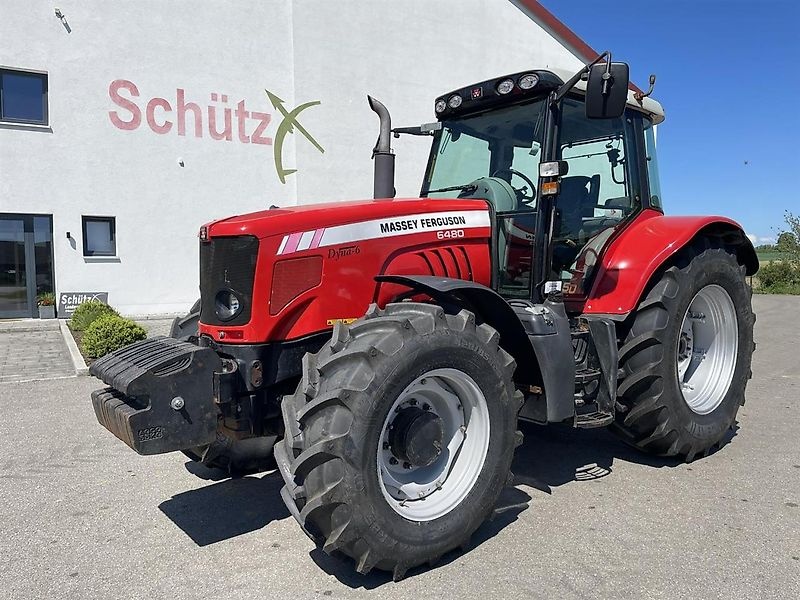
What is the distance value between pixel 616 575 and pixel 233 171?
13475mm

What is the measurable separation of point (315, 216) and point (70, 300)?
39.0ft

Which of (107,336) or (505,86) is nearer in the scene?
(505,86)

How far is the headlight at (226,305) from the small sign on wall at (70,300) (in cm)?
1121

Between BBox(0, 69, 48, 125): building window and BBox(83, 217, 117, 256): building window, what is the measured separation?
2170 mm

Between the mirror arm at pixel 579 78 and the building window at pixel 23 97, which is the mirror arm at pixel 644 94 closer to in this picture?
the mirror arm at pixel 579 78

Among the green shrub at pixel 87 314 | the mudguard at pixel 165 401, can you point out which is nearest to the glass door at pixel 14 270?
the green shrub at pixel 87 314

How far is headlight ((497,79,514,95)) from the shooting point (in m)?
3.97

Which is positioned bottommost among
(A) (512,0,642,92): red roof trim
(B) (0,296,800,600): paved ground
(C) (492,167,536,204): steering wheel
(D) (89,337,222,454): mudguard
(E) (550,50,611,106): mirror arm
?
(B) (0,296,800,600): paved ground

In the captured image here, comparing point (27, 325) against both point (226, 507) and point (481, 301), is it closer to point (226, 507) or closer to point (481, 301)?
point (226, 507)

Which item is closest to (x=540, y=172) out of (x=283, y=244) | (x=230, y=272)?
(x=283, y=244)

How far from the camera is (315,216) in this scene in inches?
126

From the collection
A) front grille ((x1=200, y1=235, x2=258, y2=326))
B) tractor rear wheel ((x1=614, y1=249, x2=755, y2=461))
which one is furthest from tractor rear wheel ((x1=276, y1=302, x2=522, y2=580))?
tractor rear wheel ((x1=614, y1=249, x2=755, y2=461))

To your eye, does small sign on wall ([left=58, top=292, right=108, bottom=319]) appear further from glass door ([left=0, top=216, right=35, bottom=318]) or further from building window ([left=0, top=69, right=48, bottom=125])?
building window ([left=0, top=69, right=48, bottom=125])

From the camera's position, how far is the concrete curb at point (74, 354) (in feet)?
25.1
